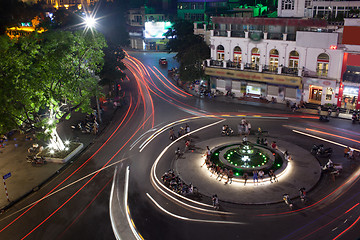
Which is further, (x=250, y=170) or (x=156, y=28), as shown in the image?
(x=156, y=28)

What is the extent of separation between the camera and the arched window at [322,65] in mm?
44062

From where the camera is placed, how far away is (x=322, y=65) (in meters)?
44.7

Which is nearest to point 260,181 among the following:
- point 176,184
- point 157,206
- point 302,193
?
point 302,193

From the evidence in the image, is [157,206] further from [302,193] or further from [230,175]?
[302,193]

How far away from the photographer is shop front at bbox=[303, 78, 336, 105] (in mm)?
44500

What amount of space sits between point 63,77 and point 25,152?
1119cm

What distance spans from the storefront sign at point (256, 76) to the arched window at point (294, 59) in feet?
6.83

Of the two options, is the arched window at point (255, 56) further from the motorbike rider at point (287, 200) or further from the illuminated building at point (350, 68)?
the motorbike rider at point (287, 200)

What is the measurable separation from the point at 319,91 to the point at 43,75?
3621 centimetres

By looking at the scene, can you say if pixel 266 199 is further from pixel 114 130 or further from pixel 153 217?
pixel 114 130

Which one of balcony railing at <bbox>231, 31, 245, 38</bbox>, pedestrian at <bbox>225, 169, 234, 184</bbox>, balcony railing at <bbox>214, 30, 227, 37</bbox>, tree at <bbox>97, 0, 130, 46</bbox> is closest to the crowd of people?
pedestrian at <bbox>225, 169, 234, 184</bbox>

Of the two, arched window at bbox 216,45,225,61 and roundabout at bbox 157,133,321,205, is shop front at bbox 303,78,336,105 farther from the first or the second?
roundabout at bbox 157,133,321,205

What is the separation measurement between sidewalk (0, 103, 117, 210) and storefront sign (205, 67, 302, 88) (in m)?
19.9

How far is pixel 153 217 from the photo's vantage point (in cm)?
2491
